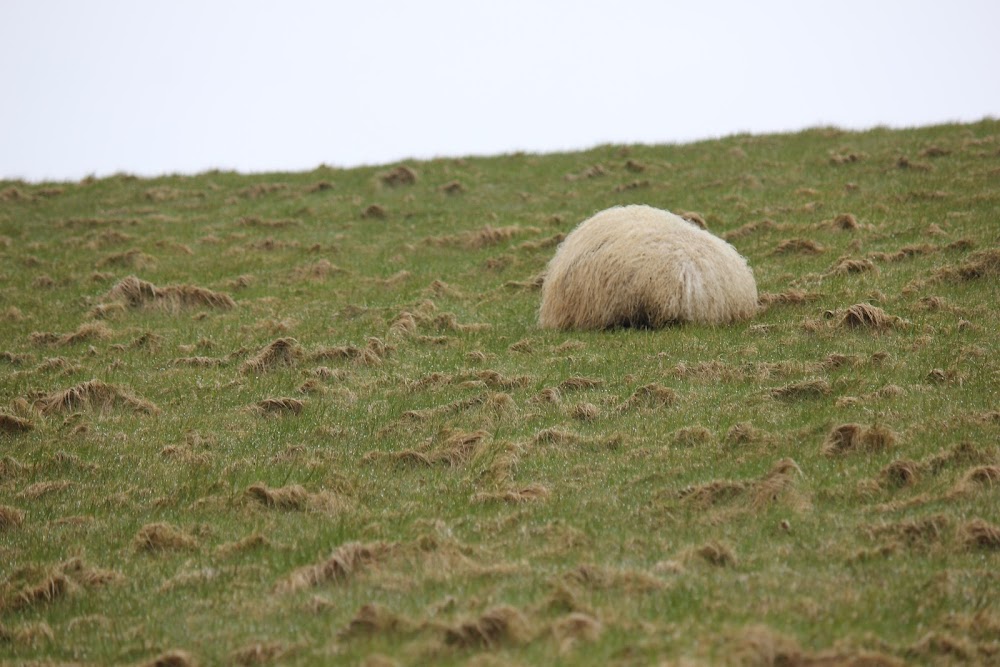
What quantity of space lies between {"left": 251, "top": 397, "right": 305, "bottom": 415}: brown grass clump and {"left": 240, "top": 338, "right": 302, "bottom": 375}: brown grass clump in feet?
7.01

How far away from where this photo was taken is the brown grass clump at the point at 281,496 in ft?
37.9

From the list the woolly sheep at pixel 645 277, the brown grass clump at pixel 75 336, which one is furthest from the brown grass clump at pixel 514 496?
the brown grass clump at pixel 75 336

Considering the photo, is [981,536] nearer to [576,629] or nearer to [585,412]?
[576,629]

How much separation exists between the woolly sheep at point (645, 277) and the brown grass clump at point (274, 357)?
396 cm

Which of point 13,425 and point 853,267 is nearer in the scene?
point 13,425

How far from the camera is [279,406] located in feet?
49.3

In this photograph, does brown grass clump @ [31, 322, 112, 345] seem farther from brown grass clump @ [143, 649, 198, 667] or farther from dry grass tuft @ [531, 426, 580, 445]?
brown grass clump @ [143, 649, 198, 667]

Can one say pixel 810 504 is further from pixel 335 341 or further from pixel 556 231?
pixel 556 231

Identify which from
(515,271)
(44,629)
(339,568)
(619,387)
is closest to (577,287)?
(619,387)

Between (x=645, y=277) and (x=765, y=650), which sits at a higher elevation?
(x=645, y=277)

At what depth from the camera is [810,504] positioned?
10.5 m

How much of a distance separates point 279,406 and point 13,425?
322cm

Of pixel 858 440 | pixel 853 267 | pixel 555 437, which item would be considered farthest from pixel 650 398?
pixel 853 267

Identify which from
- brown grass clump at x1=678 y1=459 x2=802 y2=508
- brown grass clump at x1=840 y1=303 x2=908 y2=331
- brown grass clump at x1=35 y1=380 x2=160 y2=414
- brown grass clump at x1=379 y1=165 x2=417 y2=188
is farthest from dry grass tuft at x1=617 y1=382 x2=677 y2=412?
brown grass clump at x1=379 y1=165 x2=417 y2=188
